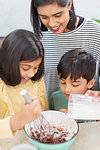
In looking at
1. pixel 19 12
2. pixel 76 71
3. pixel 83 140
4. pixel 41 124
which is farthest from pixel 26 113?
pixel 19 12

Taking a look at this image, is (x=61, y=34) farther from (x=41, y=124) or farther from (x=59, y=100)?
(x=41, y=124)

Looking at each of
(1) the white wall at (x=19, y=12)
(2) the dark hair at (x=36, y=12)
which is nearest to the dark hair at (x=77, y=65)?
(2) the dark hair at (x=36, y=12)

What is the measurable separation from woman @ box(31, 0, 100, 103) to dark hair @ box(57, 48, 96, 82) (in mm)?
163

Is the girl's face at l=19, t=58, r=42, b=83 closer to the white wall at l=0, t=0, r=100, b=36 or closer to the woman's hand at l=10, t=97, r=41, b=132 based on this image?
the woman's hand at l=10, t=97, r=41, b=132

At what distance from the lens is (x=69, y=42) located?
148cm

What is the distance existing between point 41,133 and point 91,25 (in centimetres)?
79

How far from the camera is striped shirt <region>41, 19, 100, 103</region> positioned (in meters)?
1.43

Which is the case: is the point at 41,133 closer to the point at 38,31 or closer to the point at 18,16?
the point at 38,31

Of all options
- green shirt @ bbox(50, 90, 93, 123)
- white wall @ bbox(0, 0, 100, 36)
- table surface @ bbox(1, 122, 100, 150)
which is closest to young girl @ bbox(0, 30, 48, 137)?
table surface @ bbox(1, 122, 100, 150)

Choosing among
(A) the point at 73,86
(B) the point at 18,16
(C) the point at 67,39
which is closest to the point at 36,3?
(C) the point at 67,39

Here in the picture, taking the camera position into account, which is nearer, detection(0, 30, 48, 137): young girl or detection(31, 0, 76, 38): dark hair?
detection(0, 30, 48, 137): young girl

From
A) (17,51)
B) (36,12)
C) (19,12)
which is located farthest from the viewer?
(19,12)

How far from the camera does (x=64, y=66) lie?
1302 mm

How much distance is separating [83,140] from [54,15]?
0.70 m
